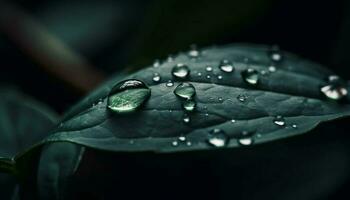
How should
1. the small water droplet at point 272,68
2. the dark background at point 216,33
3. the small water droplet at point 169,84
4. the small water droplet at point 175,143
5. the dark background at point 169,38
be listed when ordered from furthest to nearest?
the dark background at point 216,33 → the dark background at point 169,38 → the small water droplet at point 272,68 → the small water droplet at point 169,84 → the small water droplet at point 175,143

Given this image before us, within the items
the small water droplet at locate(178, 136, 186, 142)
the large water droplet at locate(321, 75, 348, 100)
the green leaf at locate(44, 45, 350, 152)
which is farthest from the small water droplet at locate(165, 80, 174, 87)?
the large water droplet at locate(321, 75, 348, 100)

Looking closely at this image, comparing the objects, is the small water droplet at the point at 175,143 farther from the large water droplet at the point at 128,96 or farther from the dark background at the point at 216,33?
the dark background at the point at 216,33

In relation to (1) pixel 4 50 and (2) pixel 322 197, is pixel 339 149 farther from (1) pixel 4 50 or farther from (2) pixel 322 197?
(1) pixel 4 50

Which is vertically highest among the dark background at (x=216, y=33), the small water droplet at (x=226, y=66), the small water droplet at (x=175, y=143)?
the dark background at (x=216, y=33)

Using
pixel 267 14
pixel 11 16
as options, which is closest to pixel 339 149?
pixel 267 14

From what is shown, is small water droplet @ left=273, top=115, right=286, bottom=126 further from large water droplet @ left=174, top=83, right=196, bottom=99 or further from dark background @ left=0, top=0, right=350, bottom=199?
dark background @ left=0, top=0, right=350, bottom=199

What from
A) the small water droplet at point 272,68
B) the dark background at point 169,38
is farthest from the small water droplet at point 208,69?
the dark background at point 169,38
